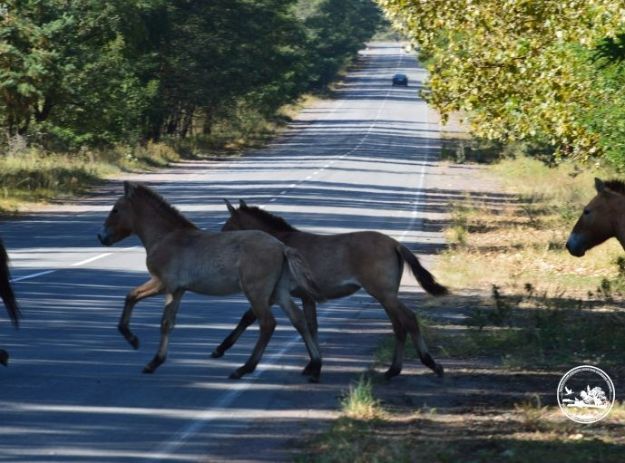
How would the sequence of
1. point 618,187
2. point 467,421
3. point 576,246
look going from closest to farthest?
point 467,421
point 618,187
point 576,246

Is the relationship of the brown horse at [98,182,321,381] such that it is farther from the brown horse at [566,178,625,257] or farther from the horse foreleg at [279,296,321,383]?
the brown horse at [566,178,625,257]

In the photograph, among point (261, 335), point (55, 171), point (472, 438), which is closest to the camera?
point (472, 438)

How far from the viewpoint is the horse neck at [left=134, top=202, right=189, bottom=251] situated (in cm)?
1373

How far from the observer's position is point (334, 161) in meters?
61.1

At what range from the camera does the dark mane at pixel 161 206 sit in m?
13.8

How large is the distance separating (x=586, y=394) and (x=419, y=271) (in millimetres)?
2124

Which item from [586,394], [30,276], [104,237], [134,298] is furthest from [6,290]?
[30,276]

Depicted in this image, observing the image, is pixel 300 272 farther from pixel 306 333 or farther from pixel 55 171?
pixel 55 171

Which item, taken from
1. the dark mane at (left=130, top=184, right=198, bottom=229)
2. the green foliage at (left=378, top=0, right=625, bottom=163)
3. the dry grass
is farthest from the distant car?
the dark mane at (left=130, top=184, right=198, bottom=229)

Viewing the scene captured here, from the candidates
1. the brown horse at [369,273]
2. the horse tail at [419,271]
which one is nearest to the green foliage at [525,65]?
the horse tail at [419,271]

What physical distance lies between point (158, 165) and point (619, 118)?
38.4 m

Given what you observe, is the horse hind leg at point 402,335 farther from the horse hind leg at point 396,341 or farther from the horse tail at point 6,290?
the horse tail at point 6,290

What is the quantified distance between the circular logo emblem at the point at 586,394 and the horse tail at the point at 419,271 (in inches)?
59.7

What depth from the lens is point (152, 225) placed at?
45.4 ft
